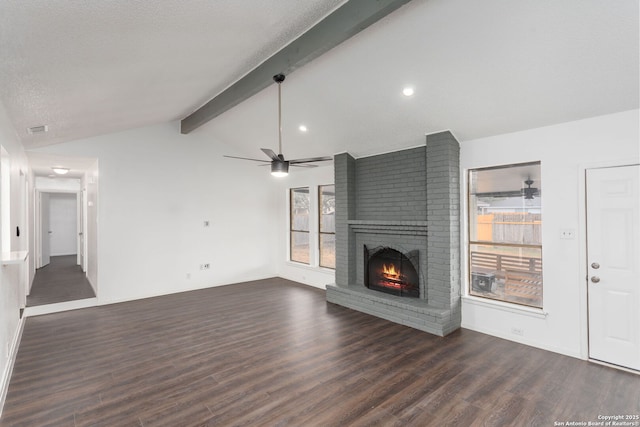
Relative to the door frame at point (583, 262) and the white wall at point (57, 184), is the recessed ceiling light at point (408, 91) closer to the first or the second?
the door frame at point (583, 262)

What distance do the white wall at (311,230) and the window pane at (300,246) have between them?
0.16 meters

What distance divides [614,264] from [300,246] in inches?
225

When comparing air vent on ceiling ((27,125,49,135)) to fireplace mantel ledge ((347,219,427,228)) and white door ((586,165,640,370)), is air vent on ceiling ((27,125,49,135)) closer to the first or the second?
fireplace mantel ledge ((347,219,427,228))

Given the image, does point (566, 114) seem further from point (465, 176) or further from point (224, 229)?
point (224, 229)

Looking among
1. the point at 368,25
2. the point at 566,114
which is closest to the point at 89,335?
the point at 368,25

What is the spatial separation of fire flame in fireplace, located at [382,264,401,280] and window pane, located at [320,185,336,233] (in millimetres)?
1741

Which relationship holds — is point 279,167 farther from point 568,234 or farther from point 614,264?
point 614,264

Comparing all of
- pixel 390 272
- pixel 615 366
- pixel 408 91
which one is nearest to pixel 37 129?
pixel 408 91

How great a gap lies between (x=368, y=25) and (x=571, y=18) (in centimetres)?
159

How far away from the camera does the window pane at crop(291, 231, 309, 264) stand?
7.58 m

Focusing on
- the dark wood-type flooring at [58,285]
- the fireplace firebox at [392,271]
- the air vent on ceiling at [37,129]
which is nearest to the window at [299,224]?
the fireplace firebox at [392,271]

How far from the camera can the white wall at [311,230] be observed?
692 cm

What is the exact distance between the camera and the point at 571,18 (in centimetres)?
248

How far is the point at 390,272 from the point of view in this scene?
17.9ft
